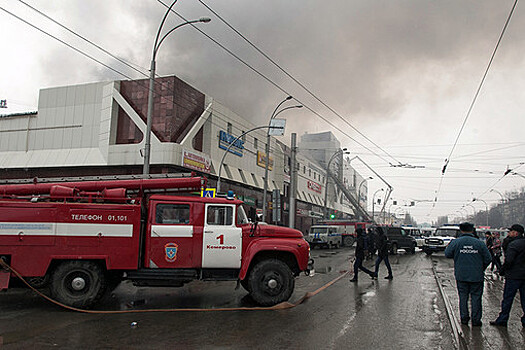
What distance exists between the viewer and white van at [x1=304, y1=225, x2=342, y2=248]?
1341 inches

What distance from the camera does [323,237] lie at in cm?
3419

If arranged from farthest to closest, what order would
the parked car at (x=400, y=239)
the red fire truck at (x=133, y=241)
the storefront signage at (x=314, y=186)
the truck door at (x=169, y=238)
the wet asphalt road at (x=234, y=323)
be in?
the storefront signage at (x=314, y=186), the parked car at (x=400, y=239), the truck door at (x=169, y=238), the red fire truck at (x=133, y=241), the wet asphalt road at (x=234, y=323)

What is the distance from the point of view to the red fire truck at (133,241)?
8320 mm

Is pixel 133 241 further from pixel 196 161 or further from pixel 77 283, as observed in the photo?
pixel 196 161

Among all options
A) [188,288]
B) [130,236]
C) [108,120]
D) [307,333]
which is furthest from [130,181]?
[108,120]

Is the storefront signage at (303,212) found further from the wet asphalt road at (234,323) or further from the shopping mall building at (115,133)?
the wet asphalt road at (234,323)

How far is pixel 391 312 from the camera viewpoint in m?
8.37

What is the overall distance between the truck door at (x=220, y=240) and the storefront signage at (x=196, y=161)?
20.5 metres

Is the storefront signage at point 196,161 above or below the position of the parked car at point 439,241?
above

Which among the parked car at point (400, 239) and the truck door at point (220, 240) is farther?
the parked car at point (400, 239)

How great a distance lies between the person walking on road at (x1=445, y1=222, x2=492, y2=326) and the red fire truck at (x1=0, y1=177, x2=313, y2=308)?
11.0ft

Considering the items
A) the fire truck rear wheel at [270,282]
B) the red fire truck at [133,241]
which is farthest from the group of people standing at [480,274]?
the fire truck rear wheel at [270,282]

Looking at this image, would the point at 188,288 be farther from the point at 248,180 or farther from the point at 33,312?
the point at 248,180

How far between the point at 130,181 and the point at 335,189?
6744 cm
